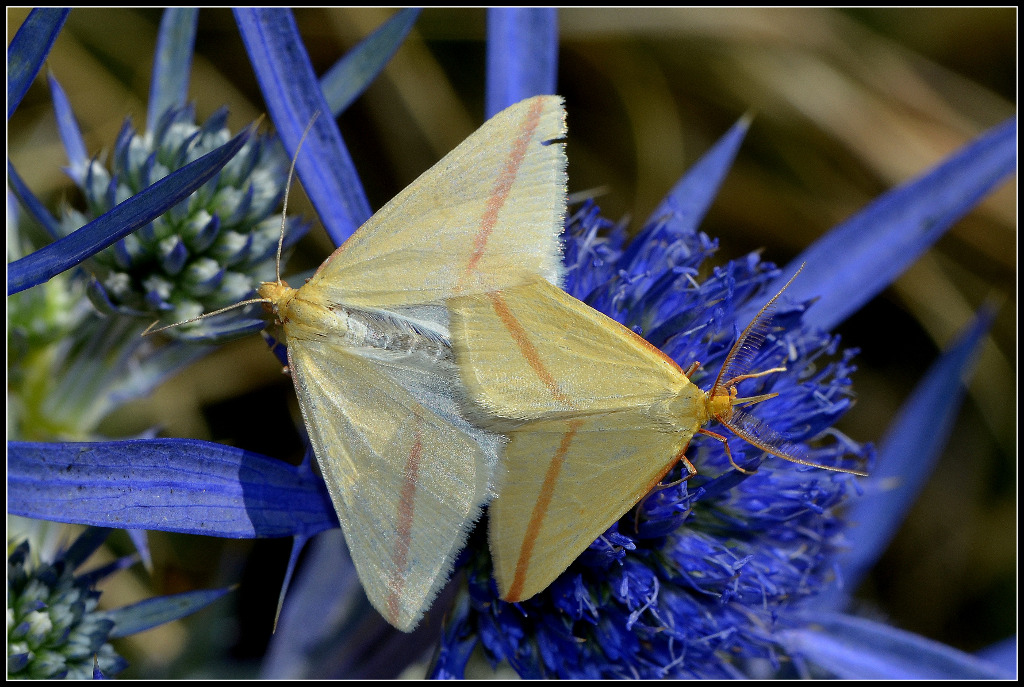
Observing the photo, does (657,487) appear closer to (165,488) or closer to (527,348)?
(527,348)

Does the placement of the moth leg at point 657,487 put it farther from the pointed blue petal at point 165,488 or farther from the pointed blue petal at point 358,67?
the pointed blue petal at point 358,67

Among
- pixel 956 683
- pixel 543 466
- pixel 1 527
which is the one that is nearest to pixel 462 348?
pixel 543 466

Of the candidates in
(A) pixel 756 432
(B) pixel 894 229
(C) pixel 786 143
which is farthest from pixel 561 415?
(C) pixel 786 143

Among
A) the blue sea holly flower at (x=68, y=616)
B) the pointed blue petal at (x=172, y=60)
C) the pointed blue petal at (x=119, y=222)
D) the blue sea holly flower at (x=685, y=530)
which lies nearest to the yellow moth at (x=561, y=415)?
the blue sea holly flower at (x=685, y=530)

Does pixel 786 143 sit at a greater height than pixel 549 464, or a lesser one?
greater

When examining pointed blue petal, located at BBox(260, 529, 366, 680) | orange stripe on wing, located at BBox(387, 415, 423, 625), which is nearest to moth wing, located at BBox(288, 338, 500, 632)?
orange stripe on wing, located at BBox(387, 415, 423, 625)

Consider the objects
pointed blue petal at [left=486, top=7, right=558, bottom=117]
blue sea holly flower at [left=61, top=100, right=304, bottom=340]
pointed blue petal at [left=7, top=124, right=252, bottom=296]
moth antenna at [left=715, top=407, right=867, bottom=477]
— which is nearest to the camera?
pointed blue petal at [left=7, top=124, right=252, bottom=296]

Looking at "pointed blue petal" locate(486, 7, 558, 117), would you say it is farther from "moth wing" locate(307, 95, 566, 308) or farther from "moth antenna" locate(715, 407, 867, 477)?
"moth antenna" locate(715, 407, 867, 477)
